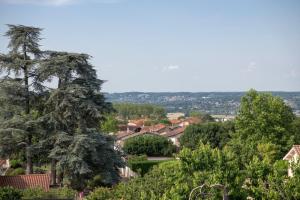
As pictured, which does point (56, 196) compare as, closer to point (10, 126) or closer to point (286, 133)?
point (10, 126)

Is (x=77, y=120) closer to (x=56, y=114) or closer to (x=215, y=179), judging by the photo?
(x=56, y=114)

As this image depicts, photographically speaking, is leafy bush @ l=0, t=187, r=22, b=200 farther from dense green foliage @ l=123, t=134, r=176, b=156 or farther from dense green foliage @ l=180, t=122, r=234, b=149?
dense green foliage @ l=123, t=134, r=176, b=156

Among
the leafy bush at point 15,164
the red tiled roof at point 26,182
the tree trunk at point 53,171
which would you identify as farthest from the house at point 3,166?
the red tiled roof at point 26,182

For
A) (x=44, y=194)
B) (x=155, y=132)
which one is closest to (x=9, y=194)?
(x=44, y=194)

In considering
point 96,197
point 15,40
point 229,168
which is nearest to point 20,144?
point 15,40

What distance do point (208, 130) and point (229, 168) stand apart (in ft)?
155

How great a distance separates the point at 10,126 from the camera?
34406 millimetres

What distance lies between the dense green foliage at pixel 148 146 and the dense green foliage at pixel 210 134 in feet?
9.89

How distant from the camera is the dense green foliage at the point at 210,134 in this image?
7125 centimetres

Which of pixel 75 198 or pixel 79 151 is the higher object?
pixel 79 151

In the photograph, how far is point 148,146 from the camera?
75.9 meters

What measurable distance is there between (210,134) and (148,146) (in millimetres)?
9939

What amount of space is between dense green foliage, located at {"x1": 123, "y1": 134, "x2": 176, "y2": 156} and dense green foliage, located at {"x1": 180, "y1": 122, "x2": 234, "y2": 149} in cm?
301

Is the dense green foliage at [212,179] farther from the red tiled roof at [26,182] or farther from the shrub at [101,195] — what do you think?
Answer: the red tiled roof at [26,182]
